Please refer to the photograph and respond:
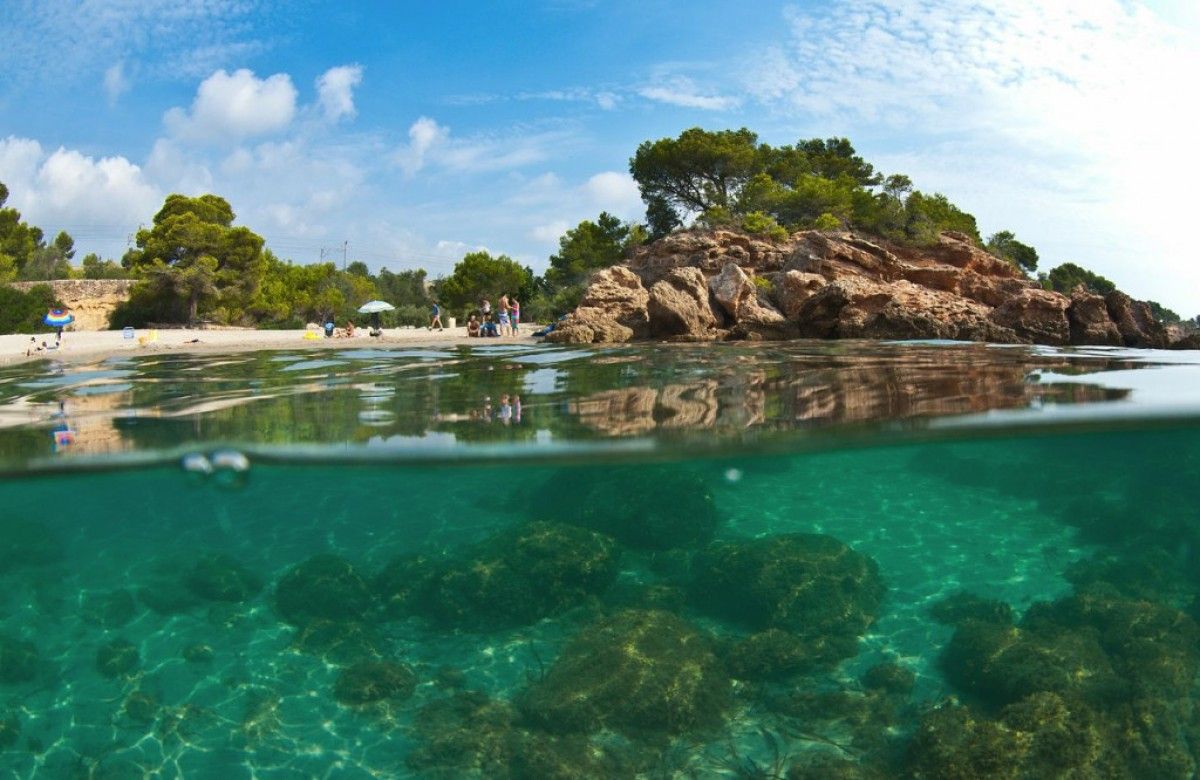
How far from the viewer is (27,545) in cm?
1053

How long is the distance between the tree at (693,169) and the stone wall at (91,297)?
110 feet

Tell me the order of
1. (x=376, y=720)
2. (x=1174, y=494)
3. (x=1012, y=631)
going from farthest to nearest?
1. (x=1174, y=494)
2. (x=1012, y=631)
3. (x=376, y=720)

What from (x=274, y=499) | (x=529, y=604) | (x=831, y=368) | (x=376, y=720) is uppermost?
(x=831, y=368)

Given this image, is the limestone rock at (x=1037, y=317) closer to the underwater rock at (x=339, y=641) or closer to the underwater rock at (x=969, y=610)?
the underwater rock at (x=969, y=610)

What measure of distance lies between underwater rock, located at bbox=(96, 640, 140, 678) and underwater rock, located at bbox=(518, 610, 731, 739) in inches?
158

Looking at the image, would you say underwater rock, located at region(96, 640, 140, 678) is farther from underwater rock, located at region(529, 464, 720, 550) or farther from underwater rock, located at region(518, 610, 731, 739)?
underwater rock, located at region(529, 464, 720, 550)

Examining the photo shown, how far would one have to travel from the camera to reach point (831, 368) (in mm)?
13211

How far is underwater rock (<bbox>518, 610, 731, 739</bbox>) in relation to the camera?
7.39 m

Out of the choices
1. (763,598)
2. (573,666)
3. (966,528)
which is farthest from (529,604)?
(966,528)

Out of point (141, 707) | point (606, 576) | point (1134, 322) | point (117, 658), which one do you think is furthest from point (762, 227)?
point (141, 707)

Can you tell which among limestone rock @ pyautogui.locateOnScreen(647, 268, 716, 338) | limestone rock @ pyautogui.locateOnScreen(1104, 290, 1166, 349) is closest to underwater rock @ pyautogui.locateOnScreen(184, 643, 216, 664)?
limestone rock @ pyautogui.locateOnScreen(647, 268, 716, 338)

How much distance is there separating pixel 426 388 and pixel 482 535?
242cm

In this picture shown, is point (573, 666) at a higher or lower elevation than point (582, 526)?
lower

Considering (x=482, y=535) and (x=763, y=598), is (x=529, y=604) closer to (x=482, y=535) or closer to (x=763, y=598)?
(x=482, y=535)
